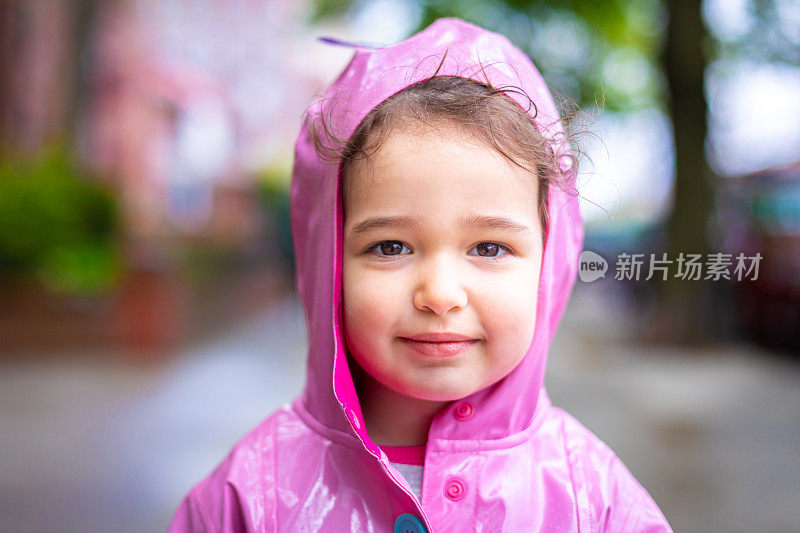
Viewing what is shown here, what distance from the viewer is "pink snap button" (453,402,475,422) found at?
1349mm

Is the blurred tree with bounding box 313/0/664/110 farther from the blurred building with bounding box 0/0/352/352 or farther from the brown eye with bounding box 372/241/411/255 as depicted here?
the brown eye with bounding box 372/241/411/255

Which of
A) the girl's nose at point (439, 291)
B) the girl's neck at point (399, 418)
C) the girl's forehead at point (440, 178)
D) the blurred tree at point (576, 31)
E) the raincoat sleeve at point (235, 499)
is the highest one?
the blurred tree at point (576, 31)

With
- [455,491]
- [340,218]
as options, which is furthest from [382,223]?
[455,491]

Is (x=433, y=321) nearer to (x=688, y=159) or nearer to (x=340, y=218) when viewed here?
(x=340, y=218)

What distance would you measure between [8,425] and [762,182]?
5.81m

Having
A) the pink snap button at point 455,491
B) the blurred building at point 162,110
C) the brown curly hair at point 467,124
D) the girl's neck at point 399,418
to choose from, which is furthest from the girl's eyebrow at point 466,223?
the blurred building at point 162,110

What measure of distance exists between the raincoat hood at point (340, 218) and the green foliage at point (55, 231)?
6.27 m

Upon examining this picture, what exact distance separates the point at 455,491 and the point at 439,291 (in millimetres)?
392

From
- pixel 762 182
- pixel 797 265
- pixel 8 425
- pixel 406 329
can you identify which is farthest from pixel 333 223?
pixel 762 182

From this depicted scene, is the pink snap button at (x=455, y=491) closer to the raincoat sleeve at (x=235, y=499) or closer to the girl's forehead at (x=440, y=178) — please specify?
the raincoat sleeve at (x=235, y=499)

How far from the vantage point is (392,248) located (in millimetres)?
1253

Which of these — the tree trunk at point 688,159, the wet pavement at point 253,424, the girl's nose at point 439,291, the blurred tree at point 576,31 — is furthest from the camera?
the blurred tree at point 576,31

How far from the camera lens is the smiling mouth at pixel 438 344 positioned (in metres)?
1.22

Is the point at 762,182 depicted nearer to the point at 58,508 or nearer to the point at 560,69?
the point at 560,69
